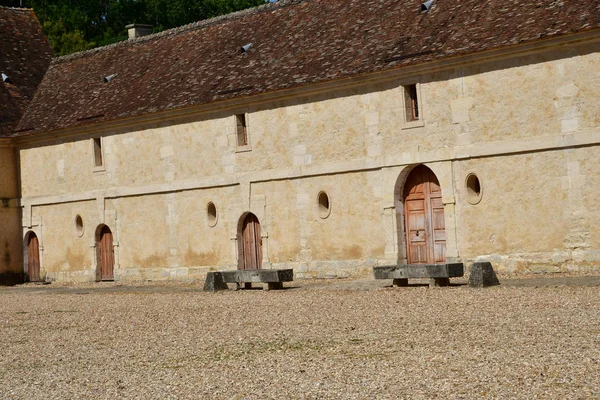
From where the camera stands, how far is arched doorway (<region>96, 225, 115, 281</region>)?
99.1 ft

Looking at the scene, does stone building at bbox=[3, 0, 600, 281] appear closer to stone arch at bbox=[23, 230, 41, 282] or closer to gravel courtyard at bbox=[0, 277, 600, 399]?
stone arch at bbox=[23, 230, 41, 282]

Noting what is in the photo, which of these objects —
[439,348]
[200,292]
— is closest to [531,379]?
[439,348]

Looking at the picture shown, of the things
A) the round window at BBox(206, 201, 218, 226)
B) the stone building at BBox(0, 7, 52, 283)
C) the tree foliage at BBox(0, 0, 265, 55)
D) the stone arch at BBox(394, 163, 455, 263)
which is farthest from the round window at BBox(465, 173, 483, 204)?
the tree foliage at BBox(0, 0, 265, 55)

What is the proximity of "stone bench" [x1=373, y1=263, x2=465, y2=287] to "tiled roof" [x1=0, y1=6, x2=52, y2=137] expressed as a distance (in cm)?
1624

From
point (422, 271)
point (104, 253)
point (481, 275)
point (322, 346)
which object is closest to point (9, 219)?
point (104, 253)

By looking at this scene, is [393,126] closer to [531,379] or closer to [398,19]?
[398,19]

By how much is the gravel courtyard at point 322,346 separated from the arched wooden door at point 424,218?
13.3ft

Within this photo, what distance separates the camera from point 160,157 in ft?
93.6

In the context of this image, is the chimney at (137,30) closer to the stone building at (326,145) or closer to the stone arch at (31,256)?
→ the stone building at (326,145)

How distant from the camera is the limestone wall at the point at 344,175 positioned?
2072cm

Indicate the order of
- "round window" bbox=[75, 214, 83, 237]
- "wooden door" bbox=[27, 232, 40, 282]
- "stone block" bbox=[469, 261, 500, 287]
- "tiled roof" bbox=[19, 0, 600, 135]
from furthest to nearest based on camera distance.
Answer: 1. "wooden door" bbox=[27, 232, 40, 282]
2. "round window" bbox=[75, 214, 83, 237]
3. "tiled roof" bbox=[19, 0, 600, 135]
4. "stone block" bbox=[469, 261, 500, 287]

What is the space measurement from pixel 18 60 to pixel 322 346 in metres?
25.4

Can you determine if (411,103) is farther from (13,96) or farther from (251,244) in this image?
(13,96)

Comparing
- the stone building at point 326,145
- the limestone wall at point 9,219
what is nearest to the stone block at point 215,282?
the stone building at point 326,145
